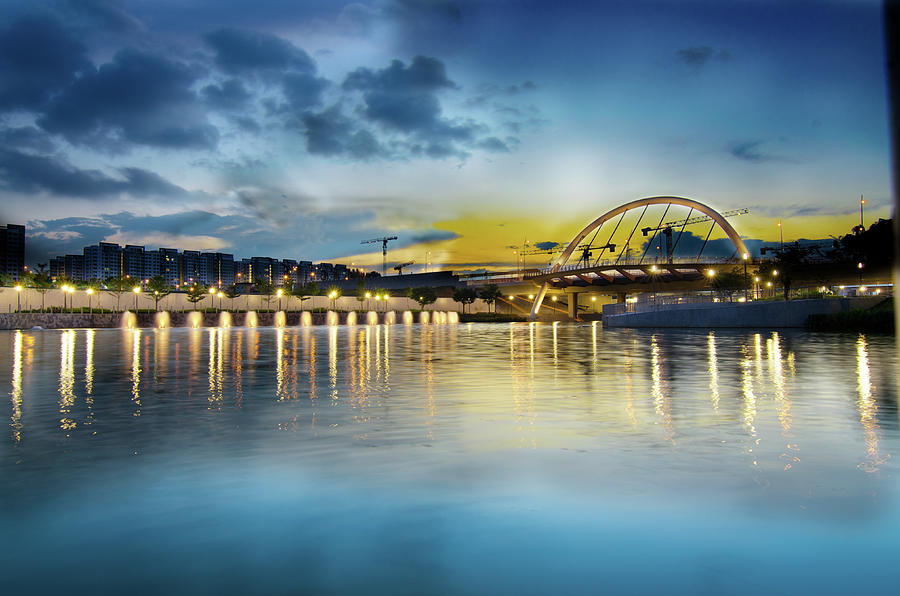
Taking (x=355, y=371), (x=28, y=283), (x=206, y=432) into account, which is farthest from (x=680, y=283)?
(x=206, y=432)

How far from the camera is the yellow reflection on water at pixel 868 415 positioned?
20.5 feet

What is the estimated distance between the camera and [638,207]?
125 metres

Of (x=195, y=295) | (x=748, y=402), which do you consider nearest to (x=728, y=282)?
(x=195, y=295)

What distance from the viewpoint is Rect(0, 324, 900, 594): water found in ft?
12.3

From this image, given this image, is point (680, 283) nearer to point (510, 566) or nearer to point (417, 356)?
point (417, 356)

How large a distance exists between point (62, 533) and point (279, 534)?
148 centimetres

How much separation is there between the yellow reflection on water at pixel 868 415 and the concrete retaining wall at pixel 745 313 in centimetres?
3158

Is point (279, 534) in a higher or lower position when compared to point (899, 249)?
lower

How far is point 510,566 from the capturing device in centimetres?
382

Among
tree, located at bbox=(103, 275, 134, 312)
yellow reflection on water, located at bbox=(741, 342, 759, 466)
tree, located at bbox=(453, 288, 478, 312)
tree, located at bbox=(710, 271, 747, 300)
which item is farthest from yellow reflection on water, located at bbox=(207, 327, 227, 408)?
tree, located at bbox=(453, 288, 478, 312)

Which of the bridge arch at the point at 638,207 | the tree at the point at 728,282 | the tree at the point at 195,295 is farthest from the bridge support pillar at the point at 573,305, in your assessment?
the tree at the point at 195,295

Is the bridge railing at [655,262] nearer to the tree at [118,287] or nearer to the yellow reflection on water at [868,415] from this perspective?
the tree at [118,287]

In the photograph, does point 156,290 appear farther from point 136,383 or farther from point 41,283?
point 136,383

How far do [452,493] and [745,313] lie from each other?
1878 inches
